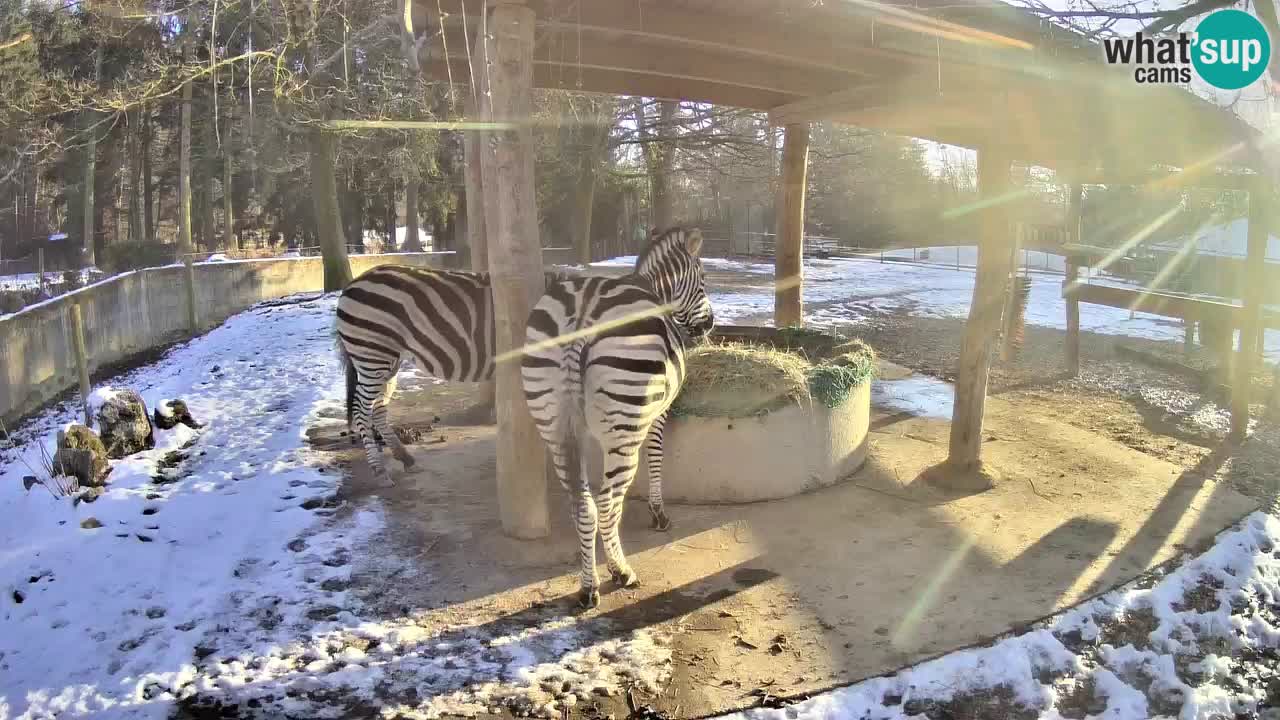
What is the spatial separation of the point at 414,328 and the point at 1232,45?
34.2 feet

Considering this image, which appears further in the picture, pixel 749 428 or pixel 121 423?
pixel 121 423

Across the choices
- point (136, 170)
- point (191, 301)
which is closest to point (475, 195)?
point (191, 301)

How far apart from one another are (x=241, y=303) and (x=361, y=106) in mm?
6071

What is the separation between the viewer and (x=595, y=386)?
4.63 metres

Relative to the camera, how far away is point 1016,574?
4.95 metres

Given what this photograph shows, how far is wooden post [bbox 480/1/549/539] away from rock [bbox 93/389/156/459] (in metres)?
3.91

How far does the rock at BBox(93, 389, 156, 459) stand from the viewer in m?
7.02

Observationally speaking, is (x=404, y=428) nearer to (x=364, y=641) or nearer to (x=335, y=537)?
(x=335, y=537)

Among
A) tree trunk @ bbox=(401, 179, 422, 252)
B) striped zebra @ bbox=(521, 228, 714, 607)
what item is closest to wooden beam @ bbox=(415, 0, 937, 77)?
striped zebra @ bbox=(521, 228, 714, 607)

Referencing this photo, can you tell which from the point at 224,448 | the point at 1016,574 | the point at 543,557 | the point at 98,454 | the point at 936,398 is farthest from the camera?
the point at 936,398

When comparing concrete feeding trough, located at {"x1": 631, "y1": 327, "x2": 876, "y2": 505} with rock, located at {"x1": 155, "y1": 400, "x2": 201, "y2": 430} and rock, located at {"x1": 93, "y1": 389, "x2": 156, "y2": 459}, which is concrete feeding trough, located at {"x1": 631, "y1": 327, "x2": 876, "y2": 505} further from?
rock, located at {"x1": 155, "y1": 400, "x2": 201, "y2": 430}

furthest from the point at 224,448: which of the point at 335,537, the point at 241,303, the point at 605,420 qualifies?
the point at 241,303

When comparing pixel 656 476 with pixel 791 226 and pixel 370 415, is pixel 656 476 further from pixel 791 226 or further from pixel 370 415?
pixel 791 226

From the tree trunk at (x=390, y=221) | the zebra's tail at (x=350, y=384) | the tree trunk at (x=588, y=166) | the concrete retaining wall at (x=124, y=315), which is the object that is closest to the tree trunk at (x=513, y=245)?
the zebra's tail at (x=350, y=384)
